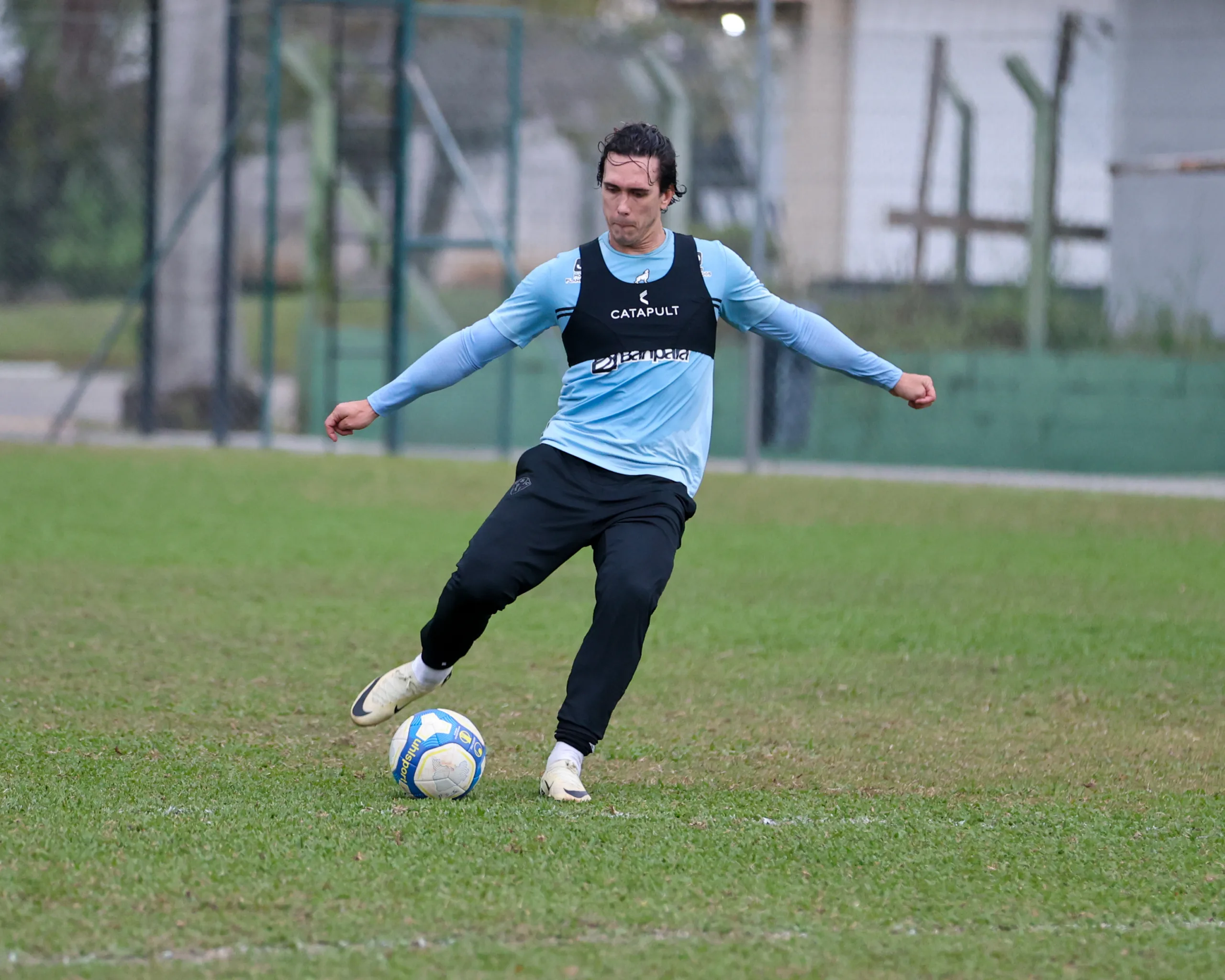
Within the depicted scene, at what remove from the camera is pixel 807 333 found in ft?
18.5

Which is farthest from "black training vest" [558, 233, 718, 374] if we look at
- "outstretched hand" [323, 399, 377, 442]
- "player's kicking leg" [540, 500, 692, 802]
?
"outstretched hand" [323, 399, 377, 442]

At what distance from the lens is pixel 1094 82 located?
49.6 ft

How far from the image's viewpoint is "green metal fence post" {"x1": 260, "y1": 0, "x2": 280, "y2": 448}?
15.8 meters

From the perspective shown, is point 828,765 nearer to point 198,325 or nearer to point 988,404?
point 988,404

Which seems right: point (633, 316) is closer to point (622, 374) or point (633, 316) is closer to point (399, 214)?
point (622, 374)

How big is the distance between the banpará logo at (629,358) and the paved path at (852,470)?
371 inches

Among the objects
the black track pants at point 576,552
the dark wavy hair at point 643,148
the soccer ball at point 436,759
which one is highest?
the dark wavy hair at point 643,148

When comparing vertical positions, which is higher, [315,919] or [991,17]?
[991,17]

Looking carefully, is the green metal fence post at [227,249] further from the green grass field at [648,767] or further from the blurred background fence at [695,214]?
the green grass field at [648,767]

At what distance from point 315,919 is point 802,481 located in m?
11.0

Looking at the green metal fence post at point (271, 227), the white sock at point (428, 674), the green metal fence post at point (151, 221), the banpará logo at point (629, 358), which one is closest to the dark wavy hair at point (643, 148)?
the banpará logo at point (629, 358)

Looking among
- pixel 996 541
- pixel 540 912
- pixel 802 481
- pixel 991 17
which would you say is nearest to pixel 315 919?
pixel 540 912

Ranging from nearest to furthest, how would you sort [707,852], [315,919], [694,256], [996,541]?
[315,919] < [707,852] < [694,256] < [996,541]

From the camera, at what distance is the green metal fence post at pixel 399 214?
15.7 m
